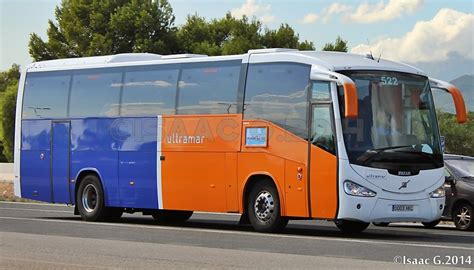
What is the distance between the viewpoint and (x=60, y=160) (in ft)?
73.9

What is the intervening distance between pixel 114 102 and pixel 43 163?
2747 millimetres

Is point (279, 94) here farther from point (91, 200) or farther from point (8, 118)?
point (8, 118)

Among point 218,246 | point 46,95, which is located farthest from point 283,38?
point 218,246

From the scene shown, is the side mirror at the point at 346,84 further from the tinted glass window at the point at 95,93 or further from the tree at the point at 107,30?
the tree at the point at 107,30

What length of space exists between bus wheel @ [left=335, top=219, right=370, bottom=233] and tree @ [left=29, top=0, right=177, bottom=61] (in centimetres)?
4508

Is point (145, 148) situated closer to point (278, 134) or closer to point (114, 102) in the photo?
point (114, 102)

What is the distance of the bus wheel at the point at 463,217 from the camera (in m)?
19.7

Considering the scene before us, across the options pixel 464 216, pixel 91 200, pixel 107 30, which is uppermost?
pixel 107 30

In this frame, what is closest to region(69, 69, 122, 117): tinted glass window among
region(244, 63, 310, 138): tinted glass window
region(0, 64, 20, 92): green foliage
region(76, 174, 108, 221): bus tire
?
region(76, 174, 108, 221): bus tire

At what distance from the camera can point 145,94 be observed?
20.8m

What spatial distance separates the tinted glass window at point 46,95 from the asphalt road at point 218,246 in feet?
9.25

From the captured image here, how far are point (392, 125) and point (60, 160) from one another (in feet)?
28.6

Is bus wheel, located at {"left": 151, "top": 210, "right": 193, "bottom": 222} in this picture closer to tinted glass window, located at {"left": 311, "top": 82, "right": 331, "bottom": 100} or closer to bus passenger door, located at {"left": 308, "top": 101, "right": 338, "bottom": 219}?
bus passenger door, located at {"left": 308, "top": 101, "right": 338, "bottom": 219}

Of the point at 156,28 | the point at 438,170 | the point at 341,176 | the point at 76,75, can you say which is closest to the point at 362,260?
the point at 341,176
